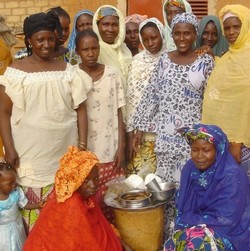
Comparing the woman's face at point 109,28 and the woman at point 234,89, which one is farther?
the woman's face at point 109,28

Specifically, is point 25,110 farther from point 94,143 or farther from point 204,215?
point 204,215

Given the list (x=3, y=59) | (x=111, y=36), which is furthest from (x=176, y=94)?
(x=3, y=59)

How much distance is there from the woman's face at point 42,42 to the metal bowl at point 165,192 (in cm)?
141

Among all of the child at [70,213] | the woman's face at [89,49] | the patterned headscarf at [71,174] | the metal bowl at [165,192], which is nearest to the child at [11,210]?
the child at [70,213]

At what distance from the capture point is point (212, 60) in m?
4.71

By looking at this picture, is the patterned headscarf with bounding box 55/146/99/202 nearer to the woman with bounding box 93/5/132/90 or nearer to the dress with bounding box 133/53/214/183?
the dress with bounding box 133/53/214/183

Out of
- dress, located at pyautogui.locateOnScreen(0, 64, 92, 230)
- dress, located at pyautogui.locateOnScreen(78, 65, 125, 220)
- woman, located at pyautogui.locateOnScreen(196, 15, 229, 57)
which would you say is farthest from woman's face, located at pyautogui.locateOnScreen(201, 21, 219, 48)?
dress, located at pyautogui.locateOnScreen(0, 64, 92, 230)

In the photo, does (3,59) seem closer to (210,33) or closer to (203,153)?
(210,33)

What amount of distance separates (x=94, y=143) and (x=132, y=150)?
46cm

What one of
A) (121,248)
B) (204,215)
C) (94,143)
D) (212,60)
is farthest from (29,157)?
(212,60)

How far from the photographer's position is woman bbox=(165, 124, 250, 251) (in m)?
3.95

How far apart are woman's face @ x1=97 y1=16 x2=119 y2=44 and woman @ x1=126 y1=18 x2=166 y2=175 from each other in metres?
0.25

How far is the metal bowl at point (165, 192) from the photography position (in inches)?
180

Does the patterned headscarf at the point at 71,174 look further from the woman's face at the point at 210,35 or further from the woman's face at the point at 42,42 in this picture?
the woman's face at the point at 210,35
